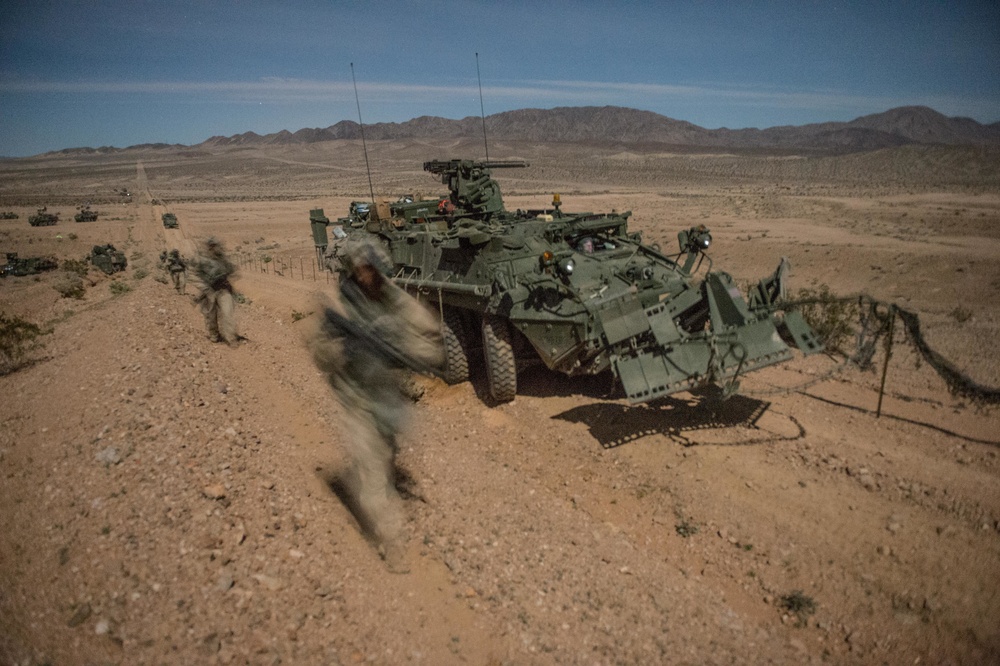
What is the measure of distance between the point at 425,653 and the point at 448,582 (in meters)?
0.59

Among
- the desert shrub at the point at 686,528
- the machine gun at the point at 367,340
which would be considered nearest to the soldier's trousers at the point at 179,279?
the machine gun at the point at 367,340

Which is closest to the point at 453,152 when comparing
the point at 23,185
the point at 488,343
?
the point at 23,185

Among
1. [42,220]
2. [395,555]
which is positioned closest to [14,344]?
[395,555]

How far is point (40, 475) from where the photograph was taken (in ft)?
13.8

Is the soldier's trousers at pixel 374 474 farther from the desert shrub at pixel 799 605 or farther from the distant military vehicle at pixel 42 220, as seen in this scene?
the distant military vehicle at pixel 42 220

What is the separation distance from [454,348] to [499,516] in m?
3.33

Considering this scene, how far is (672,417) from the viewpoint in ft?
20.1

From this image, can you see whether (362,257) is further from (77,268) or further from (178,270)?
(77,268)

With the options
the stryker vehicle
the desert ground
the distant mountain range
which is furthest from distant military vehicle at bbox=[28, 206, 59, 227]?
the distant mountain range

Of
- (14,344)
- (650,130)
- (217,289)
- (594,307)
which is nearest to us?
(594,307)

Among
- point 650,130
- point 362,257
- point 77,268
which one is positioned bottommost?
point 77,268

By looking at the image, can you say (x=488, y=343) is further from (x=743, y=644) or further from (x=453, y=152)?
(x=453, y=152)

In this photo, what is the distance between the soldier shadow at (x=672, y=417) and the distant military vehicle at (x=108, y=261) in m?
16.9

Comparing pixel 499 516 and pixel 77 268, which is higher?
pixel 77 268
